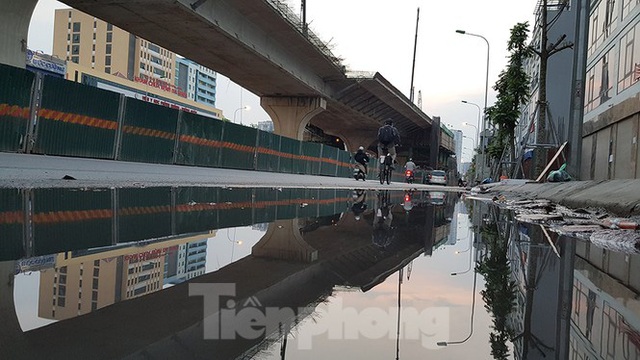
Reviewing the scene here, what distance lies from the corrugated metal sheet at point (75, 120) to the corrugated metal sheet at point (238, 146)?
284 inches

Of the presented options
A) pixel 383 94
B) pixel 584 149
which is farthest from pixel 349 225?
pixel 383 94

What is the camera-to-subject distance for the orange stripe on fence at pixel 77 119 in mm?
13062

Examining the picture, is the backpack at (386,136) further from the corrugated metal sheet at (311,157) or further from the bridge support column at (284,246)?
the bridge support column at (284,246)

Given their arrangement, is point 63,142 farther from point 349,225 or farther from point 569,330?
point 569,330

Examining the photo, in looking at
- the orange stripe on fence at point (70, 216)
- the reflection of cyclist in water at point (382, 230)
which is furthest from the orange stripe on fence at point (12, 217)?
the reflection of cyclist in water at point (382, 230)

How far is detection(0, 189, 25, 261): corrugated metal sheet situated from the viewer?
3.55m

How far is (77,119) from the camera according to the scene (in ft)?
45.9

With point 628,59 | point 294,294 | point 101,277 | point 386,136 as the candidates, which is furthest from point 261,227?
point 628,59

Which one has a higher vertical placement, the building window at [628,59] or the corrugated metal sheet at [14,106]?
the building window at [628,59]

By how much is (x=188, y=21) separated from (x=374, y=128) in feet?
158

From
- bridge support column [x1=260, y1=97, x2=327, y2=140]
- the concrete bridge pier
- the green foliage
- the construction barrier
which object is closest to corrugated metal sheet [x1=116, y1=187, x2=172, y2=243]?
the concrete bridge pier

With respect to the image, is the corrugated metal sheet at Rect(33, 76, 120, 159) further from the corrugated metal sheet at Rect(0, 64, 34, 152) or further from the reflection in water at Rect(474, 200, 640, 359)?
the reflection in water at Rect(474, 200, 640, 359)

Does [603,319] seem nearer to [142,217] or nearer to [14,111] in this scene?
[142,217]

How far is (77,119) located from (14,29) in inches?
245
